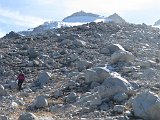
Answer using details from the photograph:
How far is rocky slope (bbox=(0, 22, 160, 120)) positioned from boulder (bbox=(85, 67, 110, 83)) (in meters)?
0.02

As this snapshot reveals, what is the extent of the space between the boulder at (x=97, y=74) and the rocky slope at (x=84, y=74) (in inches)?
0.9

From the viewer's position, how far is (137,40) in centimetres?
3962

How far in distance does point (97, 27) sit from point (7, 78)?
17.1m

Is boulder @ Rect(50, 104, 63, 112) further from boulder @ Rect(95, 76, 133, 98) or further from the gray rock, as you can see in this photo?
the gray rock

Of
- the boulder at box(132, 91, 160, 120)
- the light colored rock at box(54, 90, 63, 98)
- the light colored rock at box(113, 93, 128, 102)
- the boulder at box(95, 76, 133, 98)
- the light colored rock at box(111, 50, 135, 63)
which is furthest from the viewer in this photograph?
the light colored rock at box(111, 50, 135, 63)

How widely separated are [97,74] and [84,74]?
2763mm

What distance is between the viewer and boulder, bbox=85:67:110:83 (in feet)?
72.9

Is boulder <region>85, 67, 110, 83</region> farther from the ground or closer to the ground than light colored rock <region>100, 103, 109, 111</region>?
farther from the ground

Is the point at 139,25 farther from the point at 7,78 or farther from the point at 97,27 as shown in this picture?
the point at 7,78

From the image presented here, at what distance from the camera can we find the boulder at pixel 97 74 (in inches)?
875

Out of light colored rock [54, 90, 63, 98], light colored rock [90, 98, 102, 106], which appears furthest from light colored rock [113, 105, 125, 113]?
light colored rock [54, 90, 63, 98]

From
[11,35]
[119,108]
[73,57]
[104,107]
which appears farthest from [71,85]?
[11,35]

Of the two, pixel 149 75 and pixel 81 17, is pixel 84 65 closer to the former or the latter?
pixel 149 75

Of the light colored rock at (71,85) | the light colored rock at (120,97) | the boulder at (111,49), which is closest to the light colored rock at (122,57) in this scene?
the boulder at (111,49)
